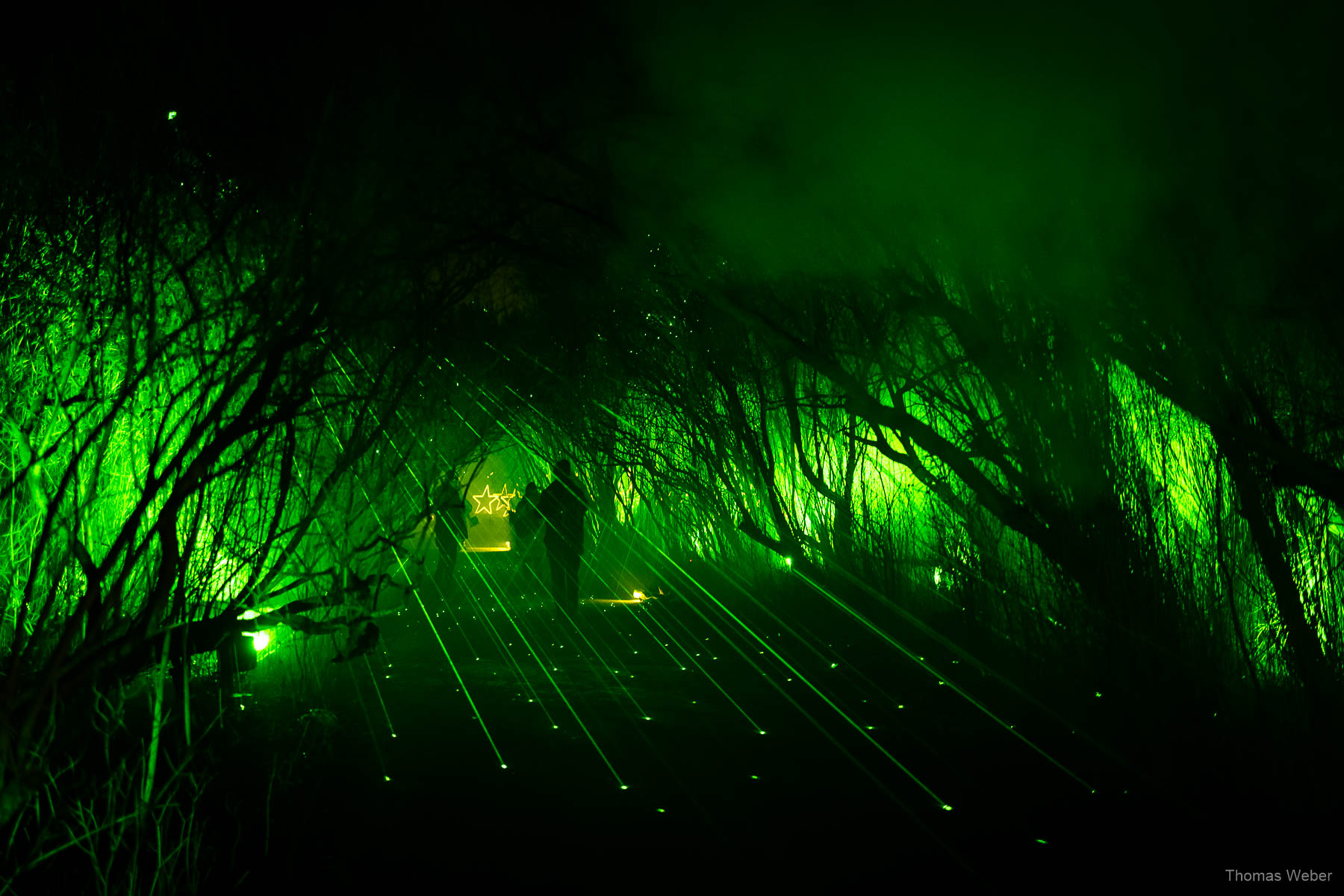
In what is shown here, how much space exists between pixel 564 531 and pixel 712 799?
22.9 feet

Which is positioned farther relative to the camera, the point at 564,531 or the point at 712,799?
the point at 564,531

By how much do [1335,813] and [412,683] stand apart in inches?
209

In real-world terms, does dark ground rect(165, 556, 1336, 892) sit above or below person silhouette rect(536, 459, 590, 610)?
below

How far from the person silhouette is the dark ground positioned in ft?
14.8

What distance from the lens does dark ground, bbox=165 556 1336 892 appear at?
147 inches

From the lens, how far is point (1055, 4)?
439 centimetres

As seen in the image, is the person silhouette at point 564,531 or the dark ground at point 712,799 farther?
the person silhouette at point 564,531

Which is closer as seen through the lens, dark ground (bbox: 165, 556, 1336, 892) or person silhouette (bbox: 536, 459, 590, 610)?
dark ground (bbox: 165, 556, 1336, 892)

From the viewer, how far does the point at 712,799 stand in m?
4.53

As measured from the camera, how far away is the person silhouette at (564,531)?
11352mm

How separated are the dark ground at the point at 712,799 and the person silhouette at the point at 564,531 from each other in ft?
14.8

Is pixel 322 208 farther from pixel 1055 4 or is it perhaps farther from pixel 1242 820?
pixel 1242 820

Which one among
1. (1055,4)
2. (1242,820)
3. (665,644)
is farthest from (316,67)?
(665,644)

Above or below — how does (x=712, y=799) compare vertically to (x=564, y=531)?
below
